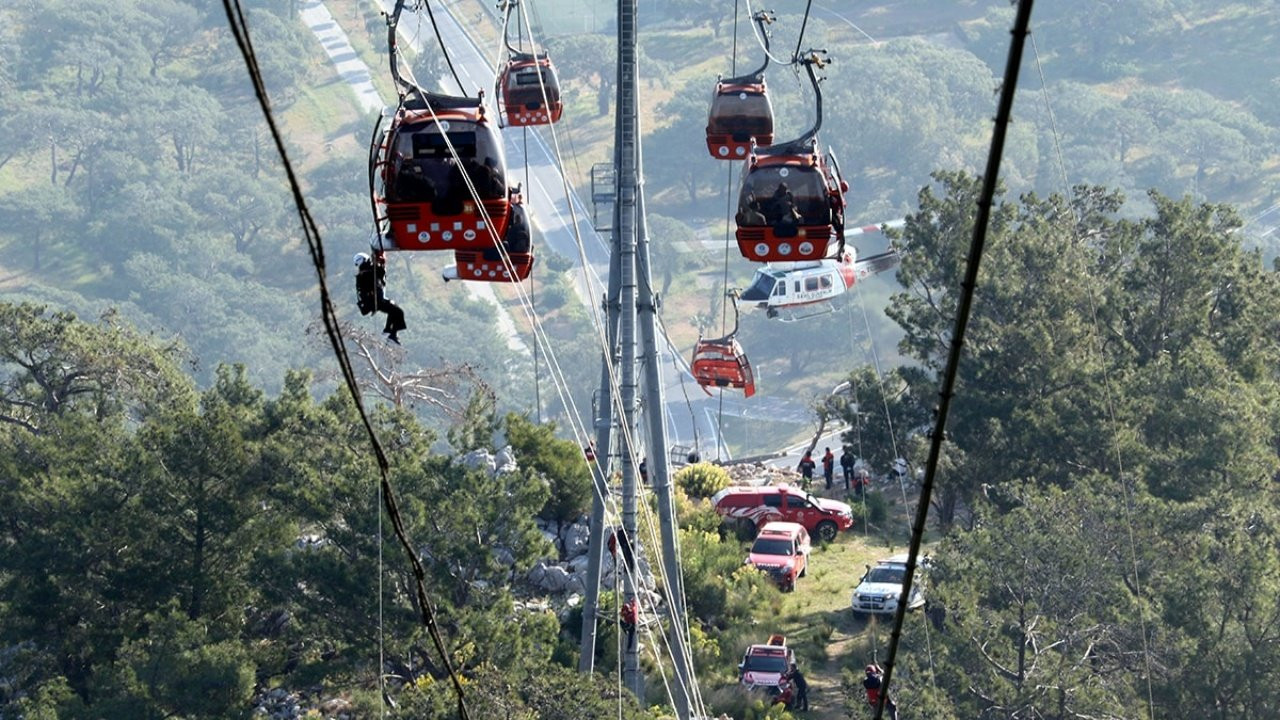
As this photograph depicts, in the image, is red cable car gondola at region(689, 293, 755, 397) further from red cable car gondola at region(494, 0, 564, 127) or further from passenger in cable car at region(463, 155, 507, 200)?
passenger in cable car at region(463, 155, 507, 200)

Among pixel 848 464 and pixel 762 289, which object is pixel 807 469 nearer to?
pixel 848 464

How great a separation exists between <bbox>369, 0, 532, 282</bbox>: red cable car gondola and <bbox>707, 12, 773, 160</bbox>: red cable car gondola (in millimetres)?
10580

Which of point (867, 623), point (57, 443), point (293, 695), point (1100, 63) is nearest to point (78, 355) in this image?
point (57, 443)

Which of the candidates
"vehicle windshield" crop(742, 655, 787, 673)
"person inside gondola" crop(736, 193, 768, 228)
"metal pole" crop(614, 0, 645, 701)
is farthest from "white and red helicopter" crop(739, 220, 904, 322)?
"person inside gondola" crop(736, 193, 768, 228)

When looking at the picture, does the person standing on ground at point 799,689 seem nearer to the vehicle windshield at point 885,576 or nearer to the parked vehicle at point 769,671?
the parked vehicle at point 769,671

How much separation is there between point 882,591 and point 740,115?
992 cm

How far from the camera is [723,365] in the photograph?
46.3 m

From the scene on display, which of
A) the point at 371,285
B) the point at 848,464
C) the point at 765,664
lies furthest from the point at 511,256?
the point at 848,464

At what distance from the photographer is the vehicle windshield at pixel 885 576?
38.9 meters

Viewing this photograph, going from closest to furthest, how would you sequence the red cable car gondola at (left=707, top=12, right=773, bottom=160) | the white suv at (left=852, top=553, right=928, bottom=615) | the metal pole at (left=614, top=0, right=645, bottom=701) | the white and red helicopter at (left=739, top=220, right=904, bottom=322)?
the metal pole at (left=614, top=0, right=645, bottom=701)
the red cable car gondola at (left=707, top=12, right=773, bottom=160)
the white suv at (left=852, top=553, right=928, bottom=615)
the white and red helicopter at (left=739, top=220, right=904, bottom=322)

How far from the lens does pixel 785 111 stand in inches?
7106

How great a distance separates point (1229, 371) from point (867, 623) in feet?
32.8

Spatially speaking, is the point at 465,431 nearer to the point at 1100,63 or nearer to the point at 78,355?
the point at 78,355

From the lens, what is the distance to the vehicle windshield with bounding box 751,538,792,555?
1628 inches
